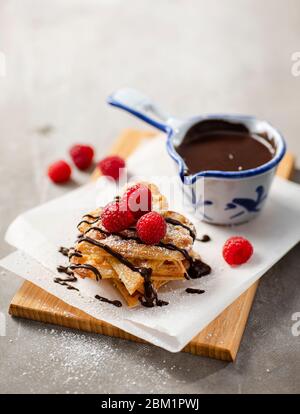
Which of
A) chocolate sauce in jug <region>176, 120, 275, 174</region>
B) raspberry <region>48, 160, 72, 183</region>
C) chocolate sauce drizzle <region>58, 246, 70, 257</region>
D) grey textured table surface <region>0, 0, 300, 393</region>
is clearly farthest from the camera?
raspberry <region>48, 160, 72, 183</region>

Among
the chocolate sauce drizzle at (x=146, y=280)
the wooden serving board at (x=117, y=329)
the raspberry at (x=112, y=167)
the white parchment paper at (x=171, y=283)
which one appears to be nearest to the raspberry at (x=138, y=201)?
the chocolate sauce drizzle at (x=146, y=280)

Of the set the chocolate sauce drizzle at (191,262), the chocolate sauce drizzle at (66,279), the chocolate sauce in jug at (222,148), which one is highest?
the chocolate sauce in jug at (222,148)

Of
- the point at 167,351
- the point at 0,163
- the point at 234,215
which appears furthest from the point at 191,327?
the point at 0,163

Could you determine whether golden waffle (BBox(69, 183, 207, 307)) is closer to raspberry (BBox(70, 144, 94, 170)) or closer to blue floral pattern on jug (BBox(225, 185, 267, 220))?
blue floral pattern on jug (BBox(225, 185, 267, 220))

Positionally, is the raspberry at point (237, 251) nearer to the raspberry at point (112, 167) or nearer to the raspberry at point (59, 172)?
the raspberry at point (112, 167)

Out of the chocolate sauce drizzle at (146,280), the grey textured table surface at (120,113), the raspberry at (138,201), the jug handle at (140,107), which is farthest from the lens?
the jug handle at (140,107)

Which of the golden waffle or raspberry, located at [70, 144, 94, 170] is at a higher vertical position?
the golden waffle

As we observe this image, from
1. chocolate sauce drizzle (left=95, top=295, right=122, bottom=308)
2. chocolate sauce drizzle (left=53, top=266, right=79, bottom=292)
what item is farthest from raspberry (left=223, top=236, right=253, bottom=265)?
chocolate sauce drizzle (left=53, top=266, right=79, bottom=292)

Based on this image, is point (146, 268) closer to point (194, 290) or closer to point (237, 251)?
point (194, 290)
